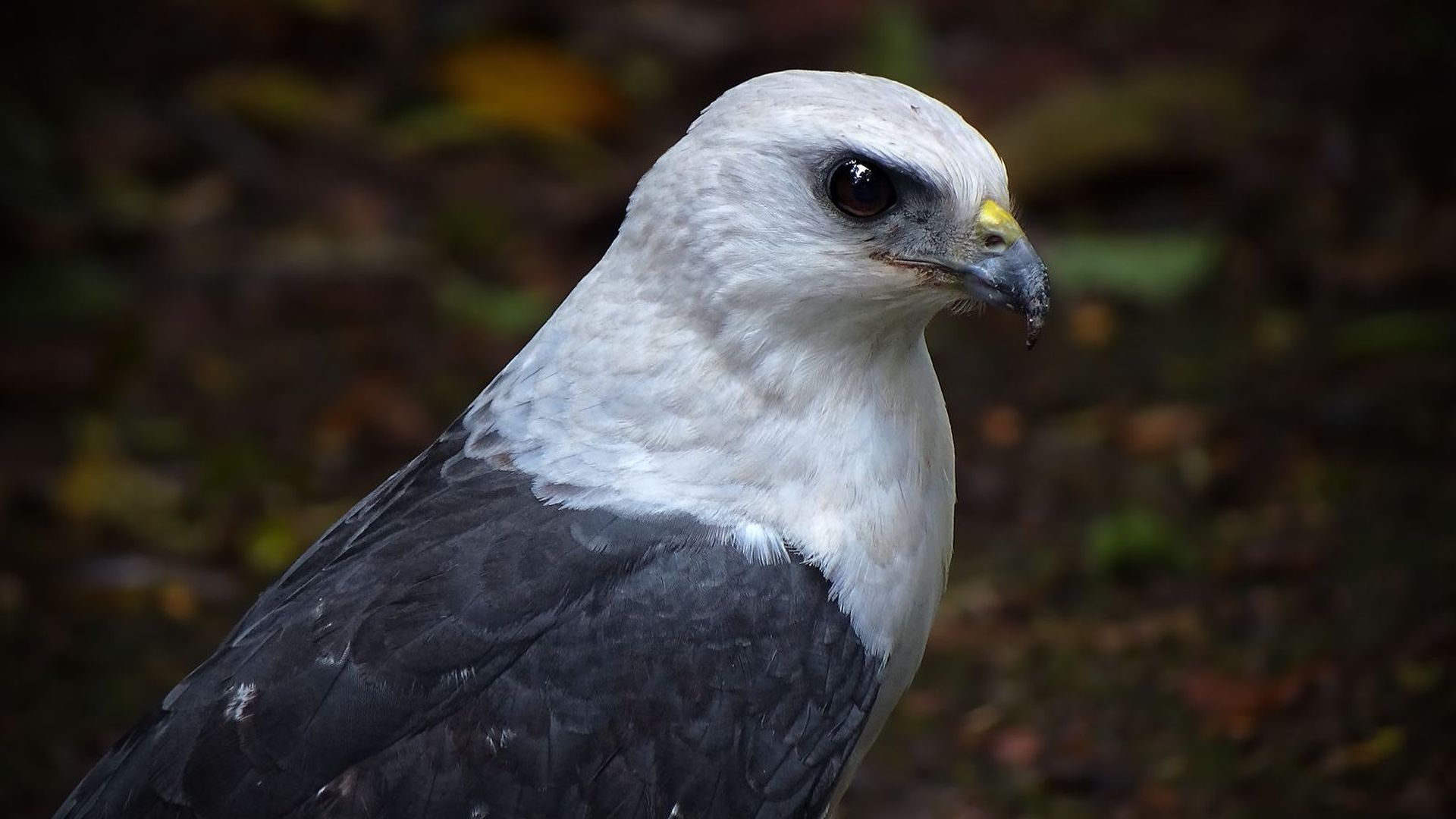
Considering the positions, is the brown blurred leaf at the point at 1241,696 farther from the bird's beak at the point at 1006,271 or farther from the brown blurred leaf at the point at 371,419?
the brown blurred leaf at the point at 371,419

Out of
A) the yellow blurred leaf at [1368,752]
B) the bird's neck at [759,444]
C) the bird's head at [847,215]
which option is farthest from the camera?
the yellow blurred leaf at [1368,752]

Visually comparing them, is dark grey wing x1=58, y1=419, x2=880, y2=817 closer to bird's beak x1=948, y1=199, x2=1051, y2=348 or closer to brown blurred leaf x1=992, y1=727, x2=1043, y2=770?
bird's beak x1=948, y1=199, x2=1051, y2=348

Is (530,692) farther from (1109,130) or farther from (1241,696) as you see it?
(1109,130)

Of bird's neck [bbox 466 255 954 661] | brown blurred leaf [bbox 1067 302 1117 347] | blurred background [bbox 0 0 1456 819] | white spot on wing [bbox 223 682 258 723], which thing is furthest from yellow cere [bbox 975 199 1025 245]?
brown blurred leaf [bbox 1067 302 1117 347]

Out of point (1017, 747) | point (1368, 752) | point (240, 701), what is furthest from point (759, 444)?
point (1368, 752)

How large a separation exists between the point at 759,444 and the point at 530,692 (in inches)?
31.2

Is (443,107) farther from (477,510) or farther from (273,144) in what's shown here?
(477,510)

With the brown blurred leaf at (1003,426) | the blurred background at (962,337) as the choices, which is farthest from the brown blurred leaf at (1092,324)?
the brown blurred leaf at (1003,426)

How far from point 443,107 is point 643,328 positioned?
7170mm

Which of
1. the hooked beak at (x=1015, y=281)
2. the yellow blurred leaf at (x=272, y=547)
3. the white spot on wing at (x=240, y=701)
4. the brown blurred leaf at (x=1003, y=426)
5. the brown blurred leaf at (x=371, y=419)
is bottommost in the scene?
the yellow blurred leaf at (x=272, y=547)

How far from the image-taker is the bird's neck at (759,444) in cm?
408

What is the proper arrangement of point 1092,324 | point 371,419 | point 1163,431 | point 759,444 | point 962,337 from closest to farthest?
point 759,444, point 1163,431, point 371,419, point 1092,324, point 962,337

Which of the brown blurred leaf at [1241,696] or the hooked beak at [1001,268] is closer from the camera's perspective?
the hooked beak at [1001,268]

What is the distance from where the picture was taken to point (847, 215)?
4027 millimetres
